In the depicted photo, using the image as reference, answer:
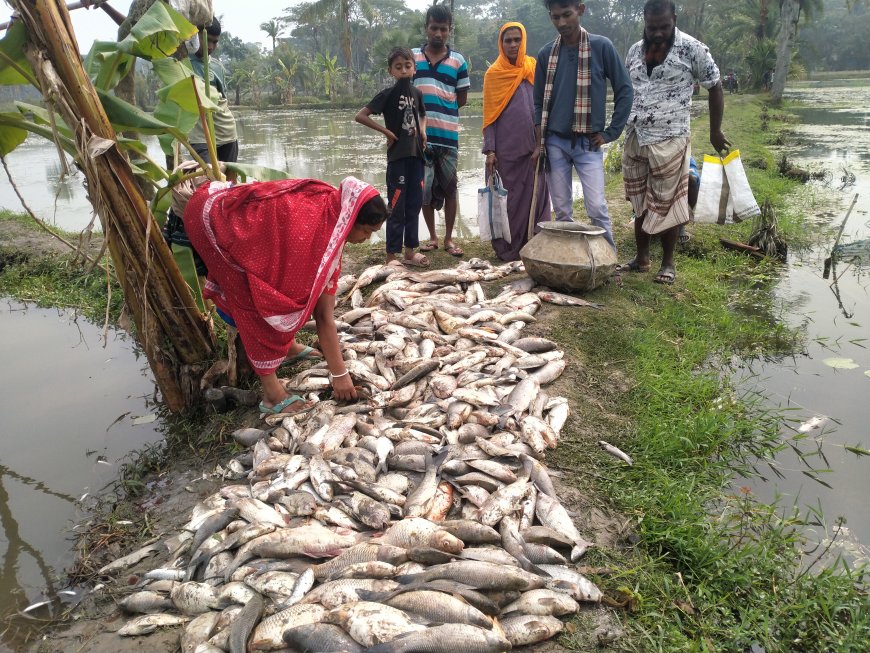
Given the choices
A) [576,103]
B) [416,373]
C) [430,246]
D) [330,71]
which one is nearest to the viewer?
[416,373]

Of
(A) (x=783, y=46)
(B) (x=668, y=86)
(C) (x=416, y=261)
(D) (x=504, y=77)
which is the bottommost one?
(C) (x=416, y=261)

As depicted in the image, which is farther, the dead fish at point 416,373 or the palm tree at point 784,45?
the palm tree at point 784,45

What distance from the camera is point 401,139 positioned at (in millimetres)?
5090

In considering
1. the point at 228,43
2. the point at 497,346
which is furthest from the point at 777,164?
the point at 228,43

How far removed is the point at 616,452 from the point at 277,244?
203 centimetres

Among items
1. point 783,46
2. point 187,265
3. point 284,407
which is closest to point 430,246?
point 187,265

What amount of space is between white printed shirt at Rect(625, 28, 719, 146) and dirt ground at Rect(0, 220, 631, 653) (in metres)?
2.30

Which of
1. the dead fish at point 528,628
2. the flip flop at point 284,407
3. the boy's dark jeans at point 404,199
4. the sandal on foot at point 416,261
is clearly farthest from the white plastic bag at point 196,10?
the dead fish at point 528,628

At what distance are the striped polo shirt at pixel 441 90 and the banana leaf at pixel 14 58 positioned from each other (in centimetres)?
313

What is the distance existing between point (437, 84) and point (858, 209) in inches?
247

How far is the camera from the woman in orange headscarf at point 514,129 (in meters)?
5.21

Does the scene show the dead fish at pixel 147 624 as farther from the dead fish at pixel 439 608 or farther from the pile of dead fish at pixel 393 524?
the dead fish at pixel 439 608

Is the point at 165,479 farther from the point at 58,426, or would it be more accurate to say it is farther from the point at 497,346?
the point at 497,346

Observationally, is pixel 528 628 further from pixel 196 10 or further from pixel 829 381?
pixel 196 10
